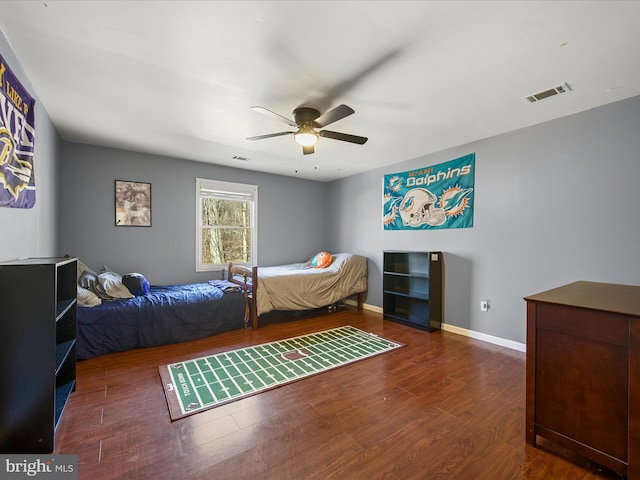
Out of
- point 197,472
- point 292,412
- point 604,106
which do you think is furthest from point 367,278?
point 197,472

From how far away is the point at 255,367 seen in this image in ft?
8.61

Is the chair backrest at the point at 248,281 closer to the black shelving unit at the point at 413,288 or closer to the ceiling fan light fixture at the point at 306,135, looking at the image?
the ceiling fan light fixture at the point at 306,135

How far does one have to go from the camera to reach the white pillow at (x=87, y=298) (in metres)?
2.81

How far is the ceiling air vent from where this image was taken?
2.25 metres

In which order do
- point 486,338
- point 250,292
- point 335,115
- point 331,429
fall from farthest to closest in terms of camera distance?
point 250,292, point 486,338, point 335,115, point 331,429

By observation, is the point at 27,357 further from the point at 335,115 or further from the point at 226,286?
the point at 335,115

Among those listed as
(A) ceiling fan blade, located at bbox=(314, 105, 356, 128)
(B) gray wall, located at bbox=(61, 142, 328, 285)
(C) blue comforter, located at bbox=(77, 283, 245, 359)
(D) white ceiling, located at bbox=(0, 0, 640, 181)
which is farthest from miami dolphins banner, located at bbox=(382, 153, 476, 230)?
(C) blue comforter, located at bbox=(77, 283, 245, 359)

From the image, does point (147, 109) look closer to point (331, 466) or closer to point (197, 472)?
point (197, 472)

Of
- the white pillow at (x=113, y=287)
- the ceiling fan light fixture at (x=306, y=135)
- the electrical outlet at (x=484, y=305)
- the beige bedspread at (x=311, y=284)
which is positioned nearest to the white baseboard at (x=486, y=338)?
the electrical outlet at (x=484, y=305)

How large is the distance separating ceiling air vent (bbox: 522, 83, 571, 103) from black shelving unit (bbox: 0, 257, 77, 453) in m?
3.63

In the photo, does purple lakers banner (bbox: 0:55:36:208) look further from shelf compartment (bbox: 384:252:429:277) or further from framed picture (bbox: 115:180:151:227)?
shelf compartment (bbox: 384:252:429:277)

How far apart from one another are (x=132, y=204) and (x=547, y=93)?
478 cm

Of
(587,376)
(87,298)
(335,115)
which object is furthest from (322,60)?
(87,298)

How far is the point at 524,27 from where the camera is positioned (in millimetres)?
1614
